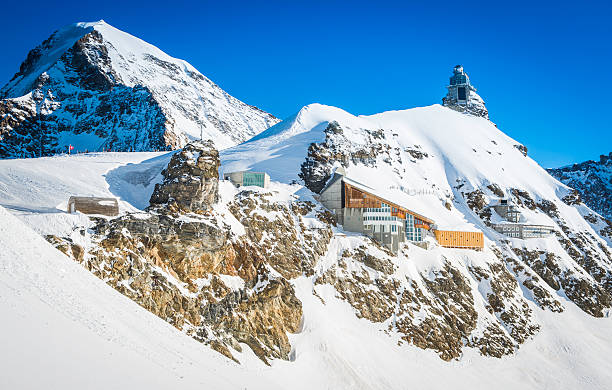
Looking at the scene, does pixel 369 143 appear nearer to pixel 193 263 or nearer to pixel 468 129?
pixel 468 129

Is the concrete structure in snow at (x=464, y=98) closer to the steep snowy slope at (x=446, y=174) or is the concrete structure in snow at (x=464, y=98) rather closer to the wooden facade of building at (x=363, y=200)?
the steep snowy slope at (x=446, y=174)

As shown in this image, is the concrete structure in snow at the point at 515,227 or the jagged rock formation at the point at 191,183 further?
the concrete structure in snow at the point at 515,227

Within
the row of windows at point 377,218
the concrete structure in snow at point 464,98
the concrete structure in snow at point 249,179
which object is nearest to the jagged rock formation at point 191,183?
the concrete structure in snow at point 249,179

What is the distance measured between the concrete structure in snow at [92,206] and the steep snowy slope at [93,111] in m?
103

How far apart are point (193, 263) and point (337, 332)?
1709 cm

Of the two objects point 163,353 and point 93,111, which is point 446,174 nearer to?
point 163,353

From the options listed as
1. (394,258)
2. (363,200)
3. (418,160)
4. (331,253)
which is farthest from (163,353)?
(418,160)

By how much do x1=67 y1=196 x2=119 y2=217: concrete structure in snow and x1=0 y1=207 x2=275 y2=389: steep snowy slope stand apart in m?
13.3

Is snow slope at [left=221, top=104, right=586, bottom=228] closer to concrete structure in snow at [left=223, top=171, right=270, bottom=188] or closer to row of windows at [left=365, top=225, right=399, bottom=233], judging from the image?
concrete structure in snow at [left=223, top=171, right=270, bottom=188]

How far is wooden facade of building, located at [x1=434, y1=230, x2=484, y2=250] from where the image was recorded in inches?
3127

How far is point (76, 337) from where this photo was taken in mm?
20672

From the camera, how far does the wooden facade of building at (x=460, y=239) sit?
261ft

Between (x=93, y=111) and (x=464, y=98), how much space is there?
13209 cm

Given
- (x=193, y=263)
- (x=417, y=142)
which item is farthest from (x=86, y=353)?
(x=417, y=142)
